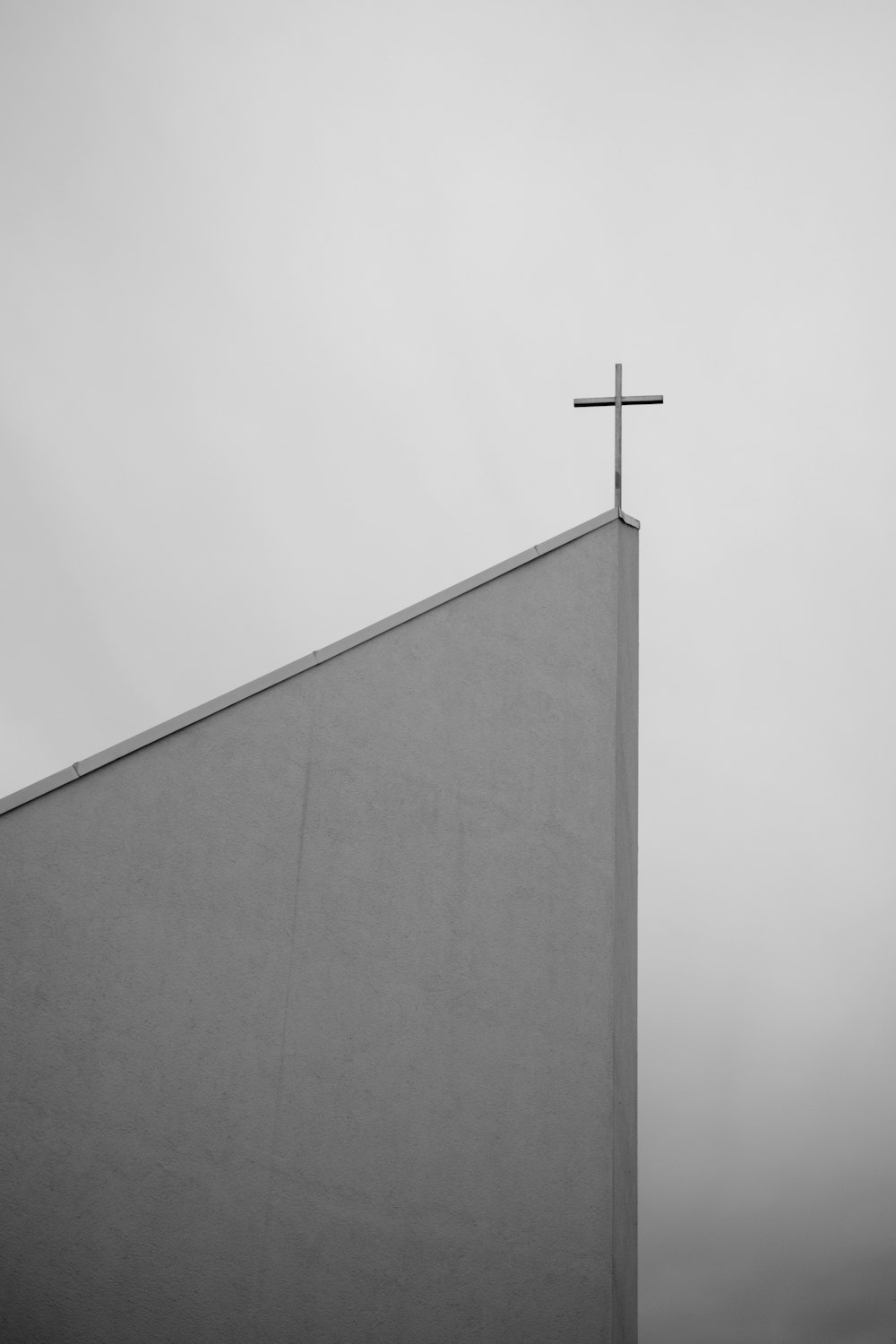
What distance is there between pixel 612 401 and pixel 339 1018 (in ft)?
19.3

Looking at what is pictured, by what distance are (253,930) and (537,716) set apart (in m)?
2.55

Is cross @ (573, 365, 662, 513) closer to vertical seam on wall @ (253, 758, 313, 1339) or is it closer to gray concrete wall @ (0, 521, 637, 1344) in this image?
gray concrete wall @ (0, 521, 637, 1344)

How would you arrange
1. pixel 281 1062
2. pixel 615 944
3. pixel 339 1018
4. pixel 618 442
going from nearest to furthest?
1. pixel 281 1062
2. pixel 339 1018
3. pixel 615 944
4. pixel 618 442

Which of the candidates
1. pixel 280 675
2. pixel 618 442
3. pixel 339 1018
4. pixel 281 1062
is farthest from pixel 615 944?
pixel 618 442

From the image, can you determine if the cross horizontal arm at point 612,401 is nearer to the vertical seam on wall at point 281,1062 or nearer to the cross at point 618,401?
the cross at point 618,401

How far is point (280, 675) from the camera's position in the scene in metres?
7.07

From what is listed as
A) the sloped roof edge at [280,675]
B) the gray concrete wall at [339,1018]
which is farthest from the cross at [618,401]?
the gray concrete wall at [339,1018]

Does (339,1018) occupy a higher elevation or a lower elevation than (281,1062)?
higher

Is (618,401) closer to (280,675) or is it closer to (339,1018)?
(280,675)

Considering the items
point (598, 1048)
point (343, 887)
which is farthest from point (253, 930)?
point (598, 1048)

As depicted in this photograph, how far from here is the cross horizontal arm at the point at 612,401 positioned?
29.8ft

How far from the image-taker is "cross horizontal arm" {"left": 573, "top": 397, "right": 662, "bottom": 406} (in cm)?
908

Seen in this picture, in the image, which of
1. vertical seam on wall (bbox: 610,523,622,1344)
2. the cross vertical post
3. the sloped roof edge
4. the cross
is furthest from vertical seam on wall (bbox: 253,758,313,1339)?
the cross

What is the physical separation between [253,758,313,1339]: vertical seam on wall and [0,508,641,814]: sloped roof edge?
672mm
